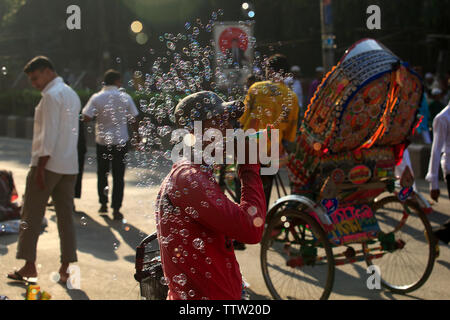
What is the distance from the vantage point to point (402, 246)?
532cm

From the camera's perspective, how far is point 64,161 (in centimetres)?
558

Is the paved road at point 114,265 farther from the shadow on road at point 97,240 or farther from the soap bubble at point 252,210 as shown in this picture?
the soap bubble at point 252,210

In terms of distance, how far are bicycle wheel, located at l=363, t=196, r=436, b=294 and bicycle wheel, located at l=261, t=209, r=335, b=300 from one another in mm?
464

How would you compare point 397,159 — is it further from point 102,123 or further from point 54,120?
point 102,123

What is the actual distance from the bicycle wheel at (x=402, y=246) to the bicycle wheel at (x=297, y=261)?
1.52 feet

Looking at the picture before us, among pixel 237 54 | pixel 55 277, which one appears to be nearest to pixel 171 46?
pixel 237 54

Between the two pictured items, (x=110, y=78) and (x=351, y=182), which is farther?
(x=110, y=78)

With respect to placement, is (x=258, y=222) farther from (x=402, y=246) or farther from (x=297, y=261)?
(x=402, y=246)

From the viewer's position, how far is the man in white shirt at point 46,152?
541cm

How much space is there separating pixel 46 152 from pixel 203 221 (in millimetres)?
3339

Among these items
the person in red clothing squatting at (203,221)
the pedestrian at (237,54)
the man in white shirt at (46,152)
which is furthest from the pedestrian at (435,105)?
the person in red clothing squatting at (203,221)

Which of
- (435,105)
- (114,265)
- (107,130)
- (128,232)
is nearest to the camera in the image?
(114,265)

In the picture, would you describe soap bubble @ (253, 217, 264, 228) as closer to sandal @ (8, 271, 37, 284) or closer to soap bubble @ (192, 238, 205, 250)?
soap bubble @ (192, 238, 205, 250)
